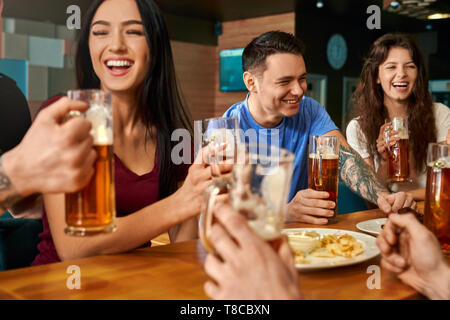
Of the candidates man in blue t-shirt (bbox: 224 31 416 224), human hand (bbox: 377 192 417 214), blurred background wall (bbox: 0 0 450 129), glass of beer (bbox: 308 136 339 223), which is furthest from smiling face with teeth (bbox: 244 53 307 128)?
blurred background wall (bbox: 0 0 450 129)

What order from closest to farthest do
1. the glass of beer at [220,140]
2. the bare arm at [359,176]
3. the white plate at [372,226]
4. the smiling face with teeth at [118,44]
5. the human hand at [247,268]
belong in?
the human hand at [247,268] → the glass of beer at [220,140] → the white plate at [372,226] → the smiling face with teeth at [118,44] → the bare arm at [359,176]

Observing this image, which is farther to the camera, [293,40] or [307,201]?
[293,40]

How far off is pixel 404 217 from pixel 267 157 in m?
0.35

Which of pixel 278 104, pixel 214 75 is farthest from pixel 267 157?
pixel 214 75

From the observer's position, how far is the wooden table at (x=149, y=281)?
90 cm

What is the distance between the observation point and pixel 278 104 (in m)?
2.53

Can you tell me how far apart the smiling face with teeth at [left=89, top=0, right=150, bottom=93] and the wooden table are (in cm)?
67

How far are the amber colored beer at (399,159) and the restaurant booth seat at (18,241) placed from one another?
1491mm

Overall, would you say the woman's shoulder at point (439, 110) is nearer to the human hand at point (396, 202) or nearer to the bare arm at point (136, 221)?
the human hand at point (396, 202)

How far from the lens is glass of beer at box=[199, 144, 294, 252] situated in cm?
78

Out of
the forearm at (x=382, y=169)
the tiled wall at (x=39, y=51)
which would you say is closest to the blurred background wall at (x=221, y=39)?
the tiled wall at (x=39, y=51)

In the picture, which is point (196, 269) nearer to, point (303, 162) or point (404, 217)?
point (404, 217)

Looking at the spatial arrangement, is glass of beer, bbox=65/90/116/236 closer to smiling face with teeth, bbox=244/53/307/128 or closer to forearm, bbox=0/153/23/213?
forearm, bbox=0/153/23/213
